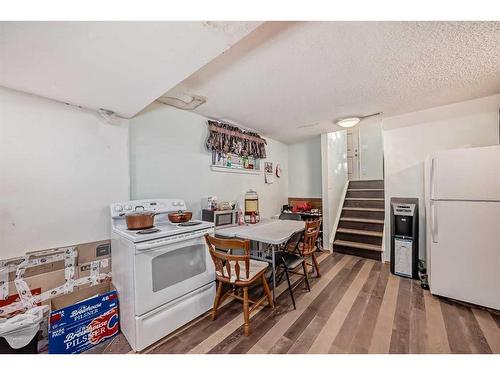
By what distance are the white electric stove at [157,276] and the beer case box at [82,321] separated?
0.10m

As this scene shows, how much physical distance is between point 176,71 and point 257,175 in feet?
8.47

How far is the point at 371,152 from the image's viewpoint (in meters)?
5.61

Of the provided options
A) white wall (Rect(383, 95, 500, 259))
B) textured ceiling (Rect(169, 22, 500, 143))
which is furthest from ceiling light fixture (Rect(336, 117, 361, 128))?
white wall (Rect(383, 95, 500, 259))

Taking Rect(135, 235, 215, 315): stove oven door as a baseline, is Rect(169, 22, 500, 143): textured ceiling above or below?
above

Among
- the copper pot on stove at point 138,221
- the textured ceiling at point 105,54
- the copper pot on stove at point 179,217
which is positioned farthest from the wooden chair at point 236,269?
the textured ceiling at point 105,54

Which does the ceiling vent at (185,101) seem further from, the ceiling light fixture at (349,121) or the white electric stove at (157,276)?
the ceiling light fixture at (349,121)

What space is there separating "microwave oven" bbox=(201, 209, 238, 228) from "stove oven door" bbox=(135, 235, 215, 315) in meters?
0.53

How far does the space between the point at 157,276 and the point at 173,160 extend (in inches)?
55.0

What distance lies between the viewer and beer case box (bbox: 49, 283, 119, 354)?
1.42m

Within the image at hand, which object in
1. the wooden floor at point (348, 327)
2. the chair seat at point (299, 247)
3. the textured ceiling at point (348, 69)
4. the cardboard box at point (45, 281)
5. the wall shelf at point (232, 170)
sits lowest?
the wooden floor at point (348, 327)

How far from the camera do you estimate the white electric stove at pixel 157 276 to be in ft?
4.85

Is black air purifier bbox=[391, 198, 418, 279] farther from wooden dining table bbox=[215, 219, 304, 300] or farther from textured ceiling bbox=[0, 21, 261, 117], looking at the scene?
textured ceiling bbox=[0, 21, 261, 117]
